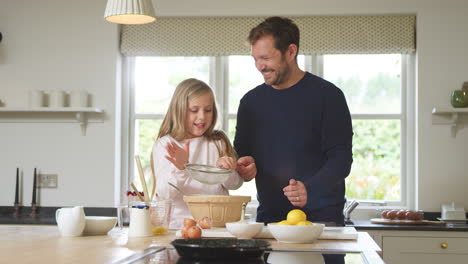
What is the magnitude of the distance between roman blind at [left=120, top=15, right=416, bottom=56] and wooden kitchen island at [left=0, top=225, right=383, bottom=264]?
2672mm

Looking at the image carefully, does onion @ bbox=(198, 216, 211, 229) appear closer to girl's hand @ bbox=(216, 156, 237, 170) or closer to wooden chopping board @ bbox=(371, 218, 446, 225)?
girl's hand @ bbox=(216, 156, 237, 170)

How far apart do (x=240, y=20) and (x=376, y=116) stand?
4.10 ft

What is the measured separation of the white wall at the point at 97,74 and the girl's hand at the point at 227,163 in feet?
7.78

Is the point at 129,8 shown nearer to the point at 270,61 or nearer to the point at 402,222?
the point at 270,61

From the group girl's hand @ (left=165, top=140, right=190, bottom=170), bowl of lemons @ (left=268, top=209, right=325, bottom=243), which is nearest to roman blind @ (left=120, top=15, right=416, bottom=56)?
girl's hand @ (left=165, top=140, right=190, bottom=170)

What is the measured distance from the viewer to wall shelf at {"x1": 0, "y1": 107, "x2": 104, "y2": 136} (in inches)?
193

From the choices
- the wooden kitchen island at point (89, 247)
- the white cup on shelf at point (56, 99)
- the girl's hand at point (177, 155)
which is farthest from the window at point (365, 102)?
the wooden kitchen island at point (89, 247)

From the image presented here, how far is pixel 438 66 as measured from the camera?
189 inches

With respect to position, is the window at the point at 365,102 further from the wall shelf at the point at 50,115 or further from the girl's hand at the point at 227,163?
the girl's hand at the point at 227,163

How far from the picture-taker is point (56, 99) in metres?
4.93

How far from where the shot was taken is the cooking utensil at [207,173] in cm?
257

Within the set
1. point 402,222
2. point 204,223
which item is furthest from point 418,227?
point 204,223

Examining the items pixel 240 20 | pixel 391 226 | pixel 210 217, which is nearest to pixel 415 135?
pixel 391 226

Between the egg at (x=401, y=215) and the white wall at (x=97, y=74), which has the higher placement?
the white wall at (x=97, y=74)
